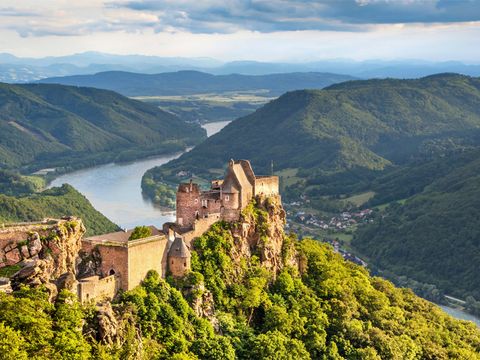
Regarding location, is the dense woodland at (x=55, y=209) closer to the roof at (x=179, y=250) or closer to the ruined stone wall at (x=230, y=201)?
the ruined stone wall at (x=230, y=201)

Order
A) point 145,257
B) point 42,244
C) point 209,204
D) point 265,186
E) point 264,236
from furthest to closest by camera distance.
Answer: point 265,186
point 264,236
point 209,204
point 145,257
point 42,244

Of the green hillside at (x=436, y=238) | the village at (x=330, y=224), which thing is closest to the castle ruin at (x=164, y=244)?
the green hillside at (x=436, y=238)

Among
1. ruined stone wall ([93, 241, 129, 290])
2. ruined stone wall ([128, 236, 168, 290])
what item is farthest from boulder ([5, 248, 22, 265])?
ruined stone wall ([128, 236, 168, 290])

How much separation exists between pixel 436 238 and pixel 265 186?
313ft

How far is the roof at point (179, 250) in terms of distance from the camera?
57.9m

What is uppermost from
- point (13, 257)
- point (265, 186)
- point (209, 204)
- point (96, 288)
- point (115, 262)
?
point (265, 186)

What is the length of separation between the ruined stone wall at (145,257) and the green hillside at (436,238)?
89.2 m

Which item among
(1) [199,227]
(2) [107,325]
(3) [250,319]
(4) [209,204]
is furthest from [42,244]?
(3) [250,319]

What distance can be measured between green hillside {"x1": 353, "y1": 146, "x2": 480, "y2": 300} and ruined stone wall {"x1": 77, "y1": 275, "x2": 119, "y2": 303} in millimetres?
94624

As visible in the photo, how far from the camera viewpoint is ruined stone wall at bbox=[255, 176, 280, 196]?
233ft

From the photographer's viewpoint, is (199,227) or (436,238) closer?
(199,227)

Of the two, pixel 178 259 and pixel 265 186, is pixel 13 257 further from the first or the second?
pixel 265 186

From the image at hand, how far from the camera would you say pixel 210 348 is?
54656 millimetres

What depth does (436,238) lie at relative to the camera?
160 meters
